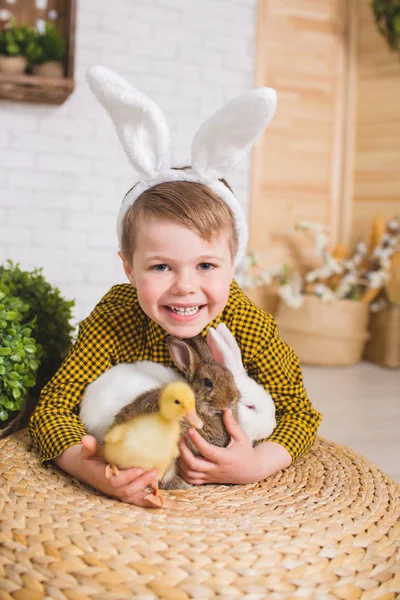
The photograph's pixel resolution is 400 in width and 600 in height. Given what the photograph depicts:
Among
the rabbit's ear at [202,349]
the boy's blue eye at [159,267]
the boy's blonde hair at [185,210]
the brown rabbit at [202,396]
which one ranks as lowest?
the brown rabbit at [202,396]

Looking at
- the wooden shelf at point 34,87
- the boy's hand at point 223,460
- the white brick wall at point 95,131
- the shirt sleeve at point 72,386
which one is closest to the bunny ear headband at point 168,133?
the shirt sleeve at point 72,386

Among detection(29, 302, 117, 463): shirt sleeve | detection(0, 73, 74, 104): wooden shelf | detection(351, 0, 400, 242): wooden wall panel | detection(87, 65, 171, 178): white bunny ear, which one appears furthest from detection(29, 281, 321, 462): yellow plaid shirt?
detection(351, 0, 400, 242): wooden wall panel

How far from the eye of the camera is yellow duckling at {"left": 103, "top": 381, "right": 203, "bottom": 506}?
2.26 feet

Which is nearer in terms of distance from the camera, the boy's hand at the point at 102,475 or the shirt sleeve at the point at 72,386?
the boy's hand at the point at 102,475

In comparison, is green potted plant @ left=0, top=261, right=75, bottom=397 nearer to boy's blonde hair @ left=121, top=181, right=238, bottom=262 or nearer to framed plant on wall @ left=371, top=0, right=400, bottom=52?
boy's blonde hair @ left=121, top=181, right=238, bottom=262

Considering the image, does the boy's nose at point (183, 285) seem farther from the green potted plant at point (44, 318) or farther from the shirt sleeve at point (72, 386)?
the green potted plant at point (44, 318)

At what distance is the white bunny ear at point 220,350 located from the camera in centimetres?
88

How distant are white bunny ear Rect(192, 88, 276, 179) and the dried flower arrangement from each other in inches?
84.7

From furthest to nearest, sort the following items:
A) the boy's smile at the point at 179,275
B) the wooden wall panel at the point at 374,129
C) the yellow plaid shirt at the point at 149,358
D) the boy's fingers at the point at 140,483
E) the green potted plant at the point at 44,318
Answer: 1. the wooden wall panel at the point at 374,129
2. the green potted plant at the point at 44,318
3. the yellow plaid shirt at the point at 149,358
4. the boy's smile at the point at 179,275
5. the boy's fingers at the point at 140,483

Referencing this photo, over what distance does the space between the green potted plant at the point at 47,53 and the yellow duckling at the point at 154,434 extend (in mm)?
2220

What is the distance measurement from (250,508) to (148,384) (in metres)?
0.22

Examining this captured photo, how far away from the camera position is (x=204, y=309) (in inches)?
35.1

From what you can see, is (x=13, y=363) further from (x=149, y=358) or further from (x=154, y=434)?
(x=154, y=434)

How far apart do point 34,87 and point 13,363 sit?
73.7 inches
